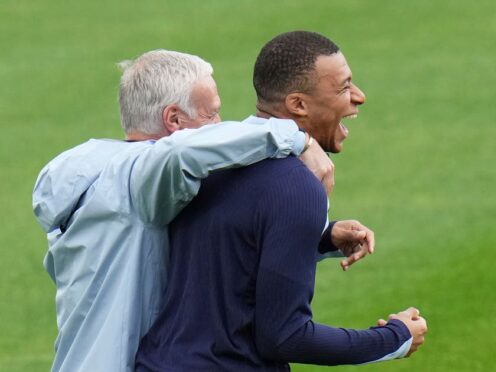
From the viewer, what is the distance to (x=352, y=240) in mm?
4492

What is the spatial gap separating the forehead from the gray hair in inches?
16.9

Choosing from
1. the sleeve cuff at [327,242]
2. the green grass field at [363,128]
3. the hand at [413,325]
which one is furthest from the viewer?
the green grass field at [363,128]

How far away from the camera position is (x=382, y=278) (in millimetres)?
8867

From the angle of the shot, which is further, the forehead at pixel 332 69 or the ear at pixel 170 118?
the ear at pixel 170 118

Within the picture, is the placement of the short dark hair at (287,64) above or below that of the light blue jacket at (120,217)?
above

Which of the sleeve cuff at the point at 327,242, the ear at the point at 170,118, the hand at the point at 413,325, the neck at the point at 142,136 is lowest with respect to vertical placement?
the hand at the point at 413,325

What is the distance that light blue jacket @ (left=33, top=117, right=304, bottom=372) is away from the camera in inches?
158

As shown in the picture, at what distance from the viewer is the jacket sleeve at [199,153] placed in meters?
3.97

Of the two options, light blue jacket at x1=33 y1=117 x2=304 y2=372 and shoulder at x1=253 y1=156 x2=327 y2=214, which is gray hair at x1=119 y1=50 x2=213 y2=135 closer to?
light blue jacket at x1=33 y1=117 x2=304 y2=372

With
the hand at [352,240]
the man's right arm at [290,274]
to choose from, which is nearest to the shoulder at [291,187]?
the man's right arm at [290,274]

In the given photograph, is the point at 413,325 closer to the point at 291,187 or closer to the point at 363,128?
the point at 291,187

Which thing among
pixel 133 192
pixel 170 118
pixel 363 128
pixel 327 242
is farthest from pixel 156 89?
pixel 363 128

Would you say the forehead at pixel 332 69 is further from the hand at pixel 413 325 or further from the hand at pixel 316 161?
the hand at pixel 413 325

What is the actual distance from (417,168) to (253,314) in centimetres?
689
